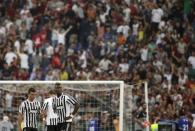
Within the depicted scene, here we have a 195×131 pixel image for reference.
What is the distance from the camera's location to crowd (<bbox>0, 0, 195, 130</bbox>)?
1235 inches

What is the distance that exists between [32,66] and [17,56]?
759mm

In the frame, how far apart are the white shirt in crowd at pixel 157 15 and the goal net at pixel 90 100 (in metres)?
8.29

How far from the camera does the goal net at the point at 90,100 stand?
2522cm

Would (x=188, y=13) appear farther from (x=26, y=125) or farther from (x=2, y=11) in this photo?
(x=26, y=125)

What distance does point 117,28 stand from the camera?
1353 inches

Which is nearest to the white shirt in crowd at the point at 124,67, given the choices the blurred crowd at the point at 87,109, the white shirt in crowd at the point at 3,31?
the white shirt in crowd at the point at 3,31

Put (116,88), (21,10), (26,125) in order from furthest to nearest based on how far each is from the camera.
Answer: (21,10)
(116,88)
(26,125)

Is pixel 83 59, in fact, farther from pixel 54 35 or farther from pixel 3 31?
pixel 3 31

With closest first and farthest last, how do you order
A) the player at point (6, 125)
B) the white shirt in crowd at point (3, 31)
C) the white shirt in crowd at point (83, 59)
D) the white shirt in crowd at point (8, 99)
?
the player at point (6, 125)
the white shirt in crowd at point (8, 99)
the white shirt in crowd at point (83, 59)
the white shirt in crowd at point (3, 31)

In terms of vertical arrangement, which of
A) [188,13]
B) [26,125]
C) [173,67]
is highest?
[188,13]

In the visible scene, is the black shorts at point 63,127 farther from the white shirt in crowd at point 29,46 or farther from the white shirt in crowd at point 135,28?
the white shirt in crowd at point 135,28

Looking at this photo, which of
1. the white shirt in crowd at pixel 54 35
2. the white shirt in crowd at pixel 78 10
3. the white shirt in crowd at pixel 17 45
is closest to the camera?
the white shirt in crowd at pixel 17 45

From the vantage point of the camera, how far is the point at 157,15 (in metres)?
34.2

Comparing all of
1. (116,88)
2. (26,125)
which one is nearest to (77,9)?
(116,88)
